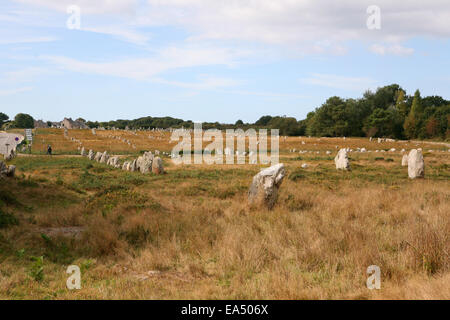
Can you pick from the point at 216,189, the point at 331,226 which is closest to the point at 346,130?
the point at 216,189

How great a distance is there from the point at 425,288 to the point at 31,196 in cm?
1361

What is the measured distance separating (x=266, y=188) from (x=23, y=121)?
375 ft

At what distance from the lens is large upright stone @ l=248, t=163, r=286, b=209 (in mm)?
11461

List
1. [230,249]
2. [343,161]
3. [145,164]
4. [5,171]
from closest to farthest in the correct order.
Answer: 1. [230,249]
2. [5,171]
3. [343,161]
4. [145,164]

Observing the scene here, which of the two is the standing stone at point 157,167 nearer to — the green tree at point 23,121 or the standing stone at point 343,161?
the standing stone at point 343,161

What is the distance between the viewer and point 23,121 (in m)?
109

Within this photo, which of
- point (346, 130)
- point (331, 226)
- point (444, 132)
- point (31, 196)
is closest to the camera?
point (331, 226)

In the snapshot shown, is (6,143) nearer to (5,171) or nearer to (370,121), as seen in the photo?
(5,171)

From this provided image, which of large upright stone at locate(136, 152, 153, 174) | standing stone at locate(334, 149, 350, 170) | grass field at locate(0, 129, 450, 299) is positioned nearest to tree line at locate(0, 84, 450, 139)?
standing stone at locate(334, 149, 350, 170)

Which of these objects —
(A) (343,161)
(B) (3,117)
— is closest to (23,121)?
(B) (3,117)

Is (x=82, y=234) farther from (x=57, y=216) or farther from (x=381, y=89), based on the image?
(x=381, y=89)

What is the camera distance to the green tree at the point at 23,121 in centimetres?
10694

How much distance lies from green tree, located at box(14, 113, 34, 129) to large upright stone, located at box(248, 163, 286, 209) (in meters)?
110
